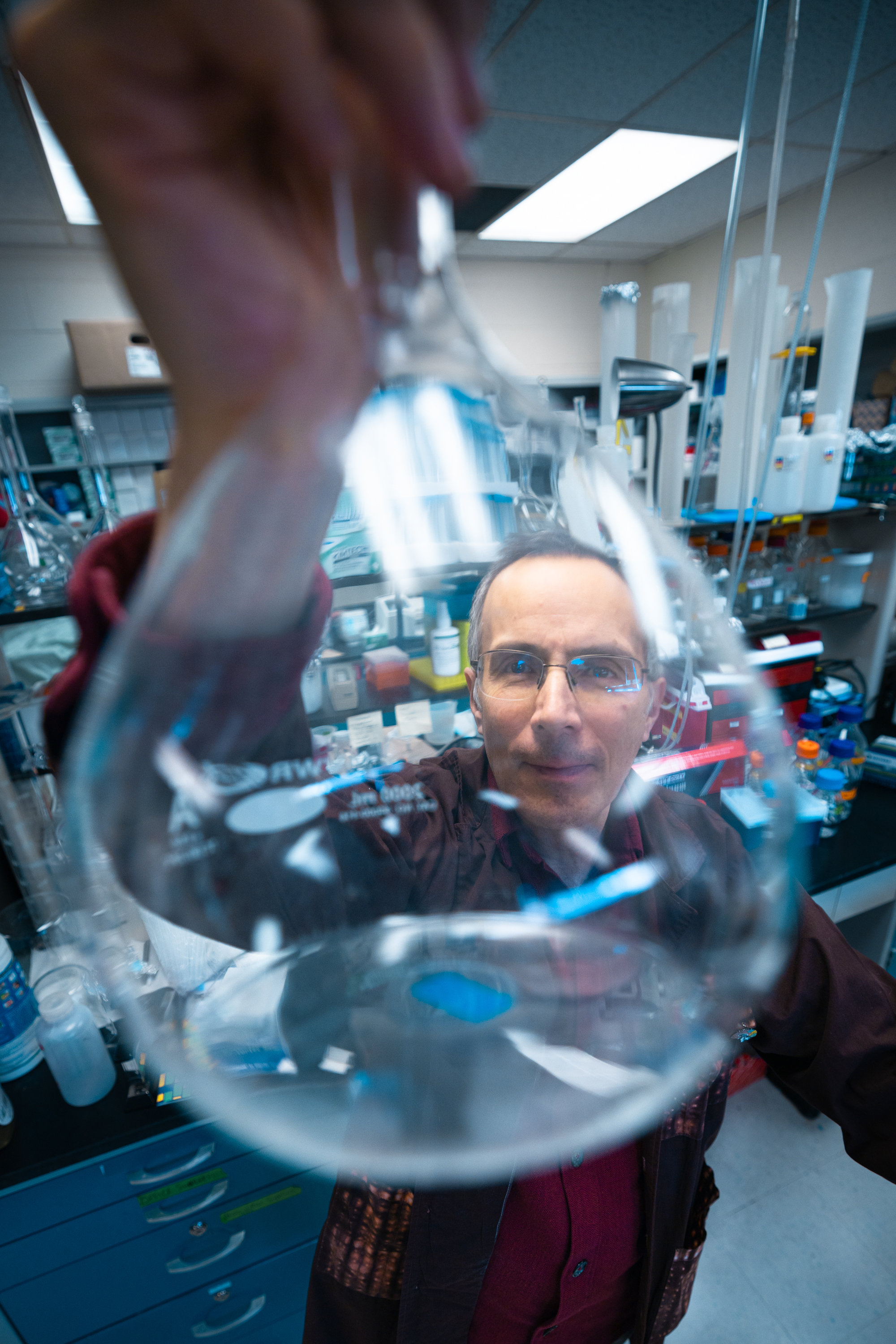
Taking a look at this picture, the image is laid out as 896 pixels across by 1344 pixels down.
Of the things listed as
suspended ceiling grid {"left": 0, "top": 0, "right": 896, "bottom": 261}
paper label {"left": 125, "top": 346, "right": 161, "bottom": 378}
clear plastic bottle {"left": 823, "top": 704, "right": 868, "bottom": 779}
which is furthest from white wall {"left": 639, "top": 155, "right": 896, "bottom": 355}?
paper label {"left": 125, "top": 346, "right": 161, "bottom": 378}

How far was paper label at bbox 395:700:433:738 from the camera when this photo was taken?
46 cm

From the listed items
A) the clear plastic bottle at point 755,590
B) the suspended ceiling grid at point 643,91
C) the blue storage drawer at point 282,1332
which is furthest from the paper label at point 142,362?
the blue storage drawer at point 282,1332

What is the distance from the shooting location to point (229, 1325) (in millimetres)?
1104

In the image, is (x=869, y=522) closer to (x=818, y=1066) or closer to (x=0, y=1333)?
(x=818, y=1066)

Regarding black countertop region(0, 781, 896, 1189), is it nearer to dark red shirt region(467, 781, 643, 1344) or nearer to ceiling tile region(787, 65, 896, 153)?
dark red shirt region(467, 781, 643, 1344)

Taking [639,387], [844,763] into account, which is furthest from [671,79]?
[844,763]

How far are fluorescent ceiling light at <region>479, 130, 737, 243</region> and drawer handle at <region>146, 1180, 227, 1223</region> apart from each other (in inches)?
127

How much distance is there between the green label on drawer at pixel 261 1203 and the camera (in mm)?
1037

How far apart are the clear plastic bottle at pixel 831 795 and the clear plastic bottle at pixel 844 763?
15 millimetres

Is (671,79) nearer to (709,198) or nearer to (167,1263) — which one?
(709,198)

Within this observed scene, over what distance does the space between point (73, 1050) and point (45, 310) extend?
140 inches

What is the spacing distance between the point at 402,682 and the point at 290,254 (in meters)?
0.30

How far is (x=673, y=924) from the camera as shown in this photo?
1.27 ft

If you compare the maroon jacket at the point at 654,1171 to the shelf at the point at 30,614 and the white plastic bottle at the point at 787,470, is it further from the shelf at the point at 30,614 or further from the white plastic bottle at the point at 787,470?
the white plastic bottle at the point at 787,470
